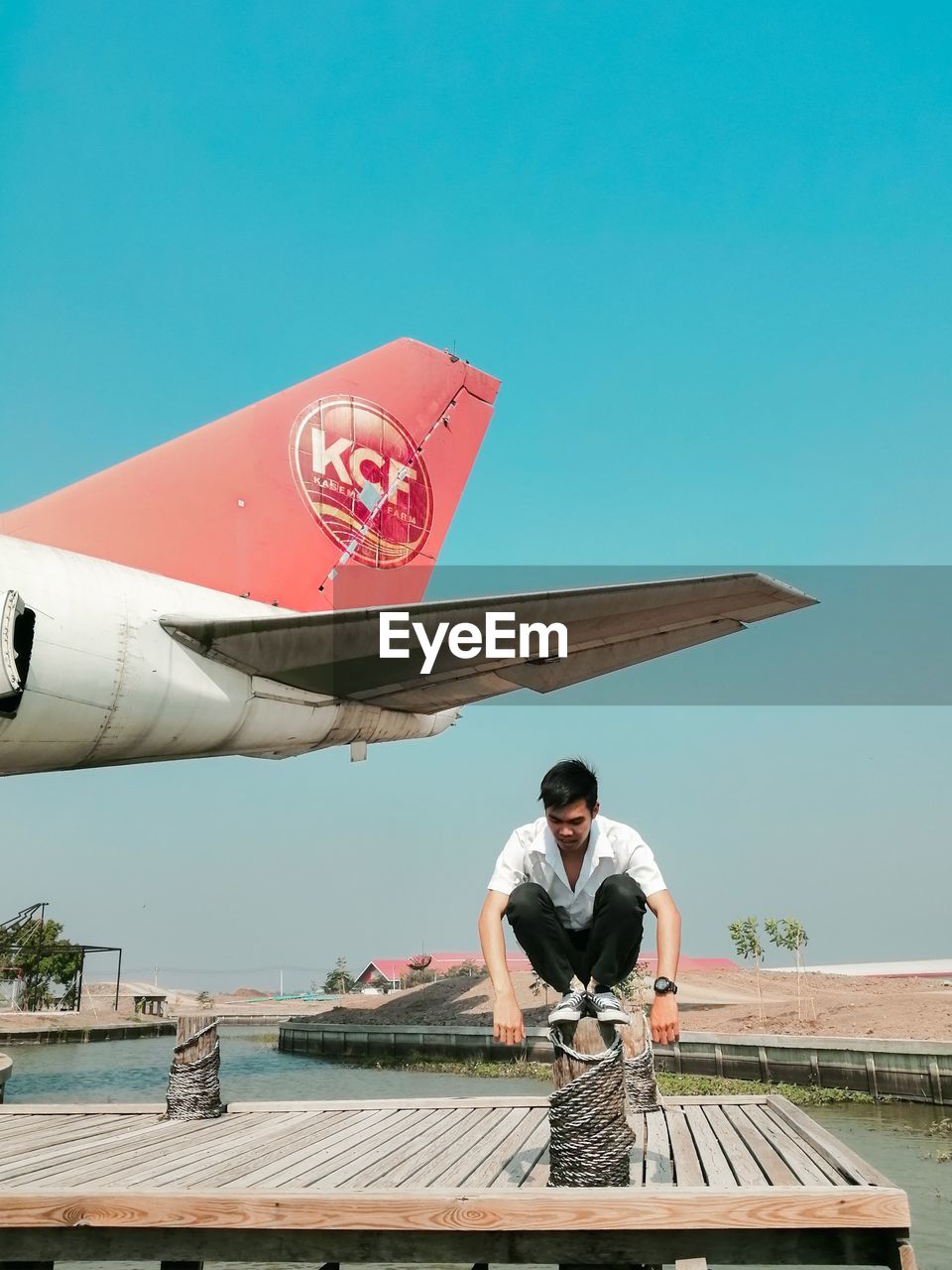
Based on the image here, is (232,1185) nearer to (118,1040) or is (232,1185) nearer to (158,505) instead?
(158,505)

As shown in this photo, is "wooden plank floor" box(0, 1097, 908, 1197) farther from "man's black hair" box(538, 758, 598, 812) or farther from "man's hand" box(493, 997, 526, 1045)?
"man's black hair" box(538, 758, 598, 812)

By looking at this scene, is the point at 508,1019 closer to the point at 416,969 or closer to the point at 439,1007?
the point at 439,1007

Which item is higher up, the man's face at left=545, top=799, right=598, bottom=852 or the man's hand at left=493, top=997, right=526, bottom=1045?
the man's face at left=545, top=799, right=598, bottom=852

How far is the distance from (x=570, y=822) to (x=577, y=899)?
56 centimetres

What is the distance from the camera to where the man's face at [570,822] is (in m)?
4.25

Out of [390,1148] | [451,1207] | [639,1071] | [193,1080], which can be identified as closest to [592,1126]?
[451,1207]

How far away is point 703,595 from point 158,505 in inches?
238

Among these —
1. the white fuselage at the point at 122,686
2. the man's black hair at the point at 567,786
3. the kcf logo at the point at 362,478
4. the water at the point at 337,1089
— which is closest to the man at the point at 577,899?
the man's black hair at the point at 567,786

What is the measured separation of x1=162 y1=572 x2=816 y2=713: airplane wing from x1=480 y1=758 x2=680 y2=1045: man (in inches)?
149

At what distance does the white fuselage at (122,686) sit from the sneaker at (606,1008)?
5744 mm

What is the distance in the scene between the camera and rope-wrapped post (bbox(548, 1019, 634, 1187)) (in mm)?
4145

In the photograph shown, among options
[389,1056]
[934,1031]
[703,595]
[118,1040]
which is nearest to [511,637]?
[703,595]

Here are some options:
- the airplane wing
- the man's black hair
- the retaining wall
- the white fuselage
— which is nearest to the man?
the man's black hair

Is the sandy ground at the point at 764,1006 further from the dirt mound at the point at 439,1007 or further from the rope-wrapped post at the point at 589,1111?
the rope-wrapped post at the point at 589,1111
